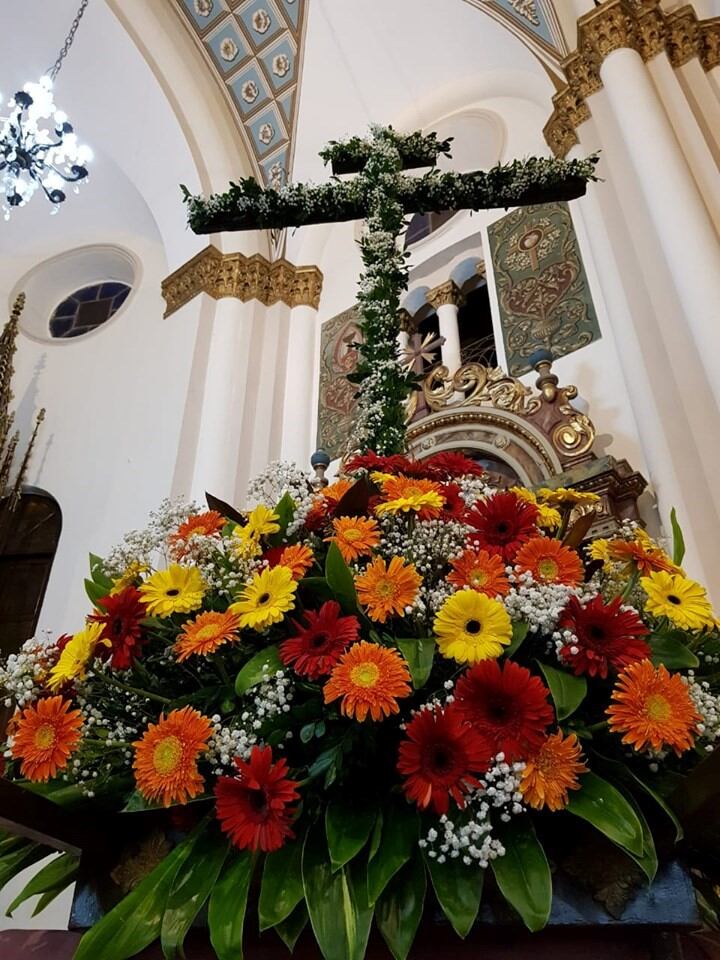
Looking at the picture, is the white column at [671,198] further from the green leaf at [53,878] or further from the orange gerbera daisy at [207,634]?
the green leaf at [53,878]

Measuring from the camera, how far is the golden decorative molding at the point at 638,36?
4.89 metres

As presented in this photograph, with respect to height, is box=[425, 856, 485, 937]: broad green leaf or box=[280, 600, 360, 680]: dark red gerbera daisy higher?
box=[280, 600, 360, 680]: dark red gerbera daisy

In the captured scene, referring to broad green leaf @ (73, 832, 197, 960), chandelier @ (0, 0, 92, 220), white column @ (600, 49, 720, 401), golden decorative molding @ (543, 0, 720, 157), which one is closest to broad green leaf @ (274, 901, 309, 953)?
broad green leaf @ (73, 832, 197, 960)

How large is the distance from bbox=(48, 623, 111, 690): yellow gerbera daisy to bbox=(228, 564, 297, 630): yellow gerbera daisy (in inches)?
7.9

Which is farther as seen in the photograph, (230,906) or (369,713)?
(369,713)

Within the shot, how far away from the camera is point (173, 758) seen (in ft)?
2.67

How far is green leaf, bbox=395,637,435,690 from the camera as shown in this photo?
0.85 m

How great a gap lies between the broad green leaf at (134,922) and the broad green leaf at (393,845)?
0.21 m

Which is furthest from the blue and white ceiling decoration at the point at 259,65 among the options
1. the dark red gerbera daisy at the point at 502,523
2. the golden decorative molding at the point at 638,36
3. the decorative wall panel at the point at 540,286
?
the dark red gerbera daisy at the point at 502,523

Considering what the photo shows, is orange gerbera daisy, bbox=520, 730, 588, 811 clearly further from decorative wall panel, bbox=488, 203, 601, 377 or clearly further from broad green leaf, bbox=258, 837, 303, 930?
decorative wall panel, bbox=488, 203, 601, 377

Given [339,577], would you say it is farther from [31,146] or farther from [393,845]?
[31,146]

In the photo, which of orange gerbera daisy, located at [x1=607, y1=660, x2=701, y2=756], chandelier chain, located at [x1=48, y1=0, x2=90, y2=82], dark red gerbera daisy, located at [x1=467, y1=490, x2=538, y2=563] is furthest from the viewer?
chandelier chain, located at [x1=48, y1=0, x2=90, y2=82]

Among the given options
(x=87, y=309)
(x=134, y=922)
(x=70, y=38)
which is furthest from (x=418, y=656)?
(x=87, y=309)

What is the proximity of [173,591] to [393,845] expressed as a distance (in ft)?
1.59
